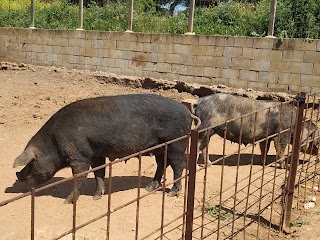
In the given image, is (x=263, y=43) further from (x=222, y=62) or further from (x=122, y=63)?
(x=122, y=63)

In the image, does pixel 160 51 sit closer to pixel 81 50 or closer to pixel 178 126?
pixel 81 50

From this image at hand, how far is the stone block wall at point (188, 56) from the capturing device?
9.04 meters

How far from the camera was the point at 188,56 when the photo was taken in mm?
10531

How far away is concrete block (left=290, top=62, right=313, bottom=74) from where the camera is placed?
884cm

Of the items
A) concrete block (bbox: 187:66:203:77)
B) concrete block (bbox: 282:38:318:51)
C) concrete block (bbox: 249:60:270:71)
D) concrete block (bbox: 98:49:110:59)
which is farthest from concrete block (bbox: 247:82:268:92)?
concrete block (bbox: 98:49:110:59)

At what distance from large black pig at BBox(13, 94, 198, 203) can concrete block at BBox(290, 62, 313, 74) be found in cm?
434

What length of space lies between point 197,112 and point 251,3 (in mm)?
5668

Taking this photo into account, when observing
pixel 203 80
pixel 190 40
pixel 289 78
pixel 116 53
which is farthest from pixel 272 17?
pixel 116 53

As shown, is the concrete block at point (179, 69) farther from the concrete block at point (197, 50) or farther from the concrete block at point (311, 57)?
the concrete block at point (311, 57)

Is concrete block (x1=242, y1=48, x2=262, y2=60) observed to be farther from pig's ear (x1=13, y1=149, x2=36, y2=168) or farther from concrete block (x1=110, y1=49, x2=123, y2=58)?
pig's ear (x1=13, y1=149, x2=36, y2=168)

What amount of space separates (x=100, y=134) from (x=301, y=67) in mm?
5461

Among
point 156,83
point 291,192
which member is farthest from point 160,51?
point 291,192

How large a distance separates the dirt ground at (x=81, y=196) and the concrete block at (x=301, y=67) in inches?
94.9

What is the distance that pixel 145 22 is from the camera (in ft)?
40.4
